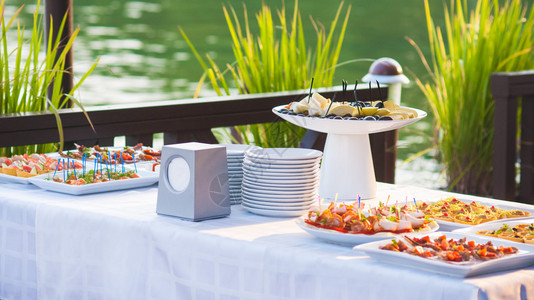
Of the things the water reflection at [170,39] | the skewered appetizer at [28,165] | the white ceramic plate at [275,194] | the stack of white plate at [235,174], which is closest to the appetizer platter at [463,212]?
the white ceramic plate at [275,194]

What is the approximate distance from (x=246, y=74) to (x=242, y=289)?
8.47 feet

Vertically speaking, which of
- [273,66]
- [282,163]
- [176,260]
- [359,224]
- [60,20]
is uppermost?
[60,20]

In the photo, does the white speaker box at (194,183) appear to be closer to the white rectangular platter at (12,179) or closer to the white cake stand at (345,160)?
the white cake stand at (345,160)

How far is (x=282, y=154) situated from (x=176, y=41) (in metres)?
18.1

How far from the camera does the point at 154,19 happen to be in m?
21.5

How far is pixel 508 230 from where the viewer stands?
182cm

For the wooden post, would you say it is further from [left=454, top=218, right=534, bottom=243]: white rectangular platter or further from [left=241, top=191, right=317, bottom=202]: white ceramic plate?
[left=454, top=218, right=534, bottom=243]: white rectangular platter

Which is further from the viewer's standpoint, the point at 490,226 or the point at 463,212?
the point at 463,212

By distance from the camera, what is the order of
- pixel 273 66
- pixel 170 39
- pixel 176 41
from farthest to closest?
1. pixel 170 39
2. pixel 176 41
3. pixel 273 66

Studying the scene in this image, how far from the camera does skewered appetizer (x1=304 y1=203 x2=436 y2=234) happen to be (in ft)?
5.79

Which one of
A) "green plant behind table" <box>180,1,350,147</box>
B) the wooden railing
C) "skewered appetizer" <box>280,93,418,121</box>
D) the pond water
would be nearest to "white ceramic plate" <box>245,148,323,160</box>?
"skewered appetizer" <box>280,93,418,121</box>

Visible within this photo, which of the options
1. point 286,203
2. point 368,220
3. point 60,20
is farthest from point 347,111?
point 60,20

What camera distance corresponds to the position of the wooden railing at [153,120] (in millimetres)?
3049

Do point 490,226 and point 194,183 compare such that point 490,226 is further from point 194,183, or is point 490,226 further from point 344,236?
point 194,183
